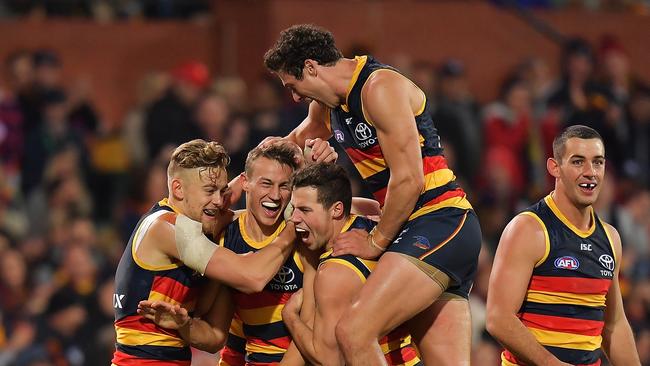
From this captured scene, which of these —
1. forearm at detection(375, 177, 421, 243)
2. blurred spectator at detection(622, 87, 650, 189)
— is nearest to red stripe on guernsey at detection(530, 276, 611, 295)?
forearm at detection(375, 177, 421, 243)

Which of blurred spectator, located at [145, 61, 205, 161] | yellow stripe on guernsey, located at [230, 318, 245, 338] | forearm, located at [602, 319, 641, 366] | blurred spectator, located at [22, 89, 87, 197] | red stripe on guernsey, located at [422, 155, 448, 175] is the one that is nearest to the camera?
red stripe on guernsey, located at [422, 155, 448, 175]

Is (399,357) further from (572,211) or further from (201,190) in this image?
(201,190)

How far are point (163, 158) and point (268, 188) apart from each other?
14.0 feet

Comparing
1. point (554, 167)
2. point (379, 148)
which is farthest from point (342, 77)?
point (554, 167)

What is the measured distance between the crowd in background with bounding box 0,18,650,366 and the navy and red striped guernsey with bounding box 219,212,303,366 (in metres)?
3.30

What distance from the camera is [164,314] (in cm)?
643

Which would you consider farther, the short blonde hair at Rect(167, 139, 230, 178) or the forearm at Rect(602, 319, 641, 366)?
the forearm at Rect(602, 319, 641, 366)

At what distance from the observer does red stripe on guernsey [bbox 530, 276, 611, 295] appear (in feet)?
22.2

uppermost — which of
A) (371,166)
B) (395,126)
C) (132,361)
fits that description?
(395,126)

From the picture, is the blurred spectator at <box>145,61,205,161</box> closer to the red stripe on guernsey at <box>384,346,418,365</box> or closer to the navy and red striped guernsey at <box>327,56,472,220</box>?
the navy and red striped guernsey at <box>327,56,472,220</box>

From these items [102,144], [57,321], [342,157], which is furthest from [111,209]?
[342,157]

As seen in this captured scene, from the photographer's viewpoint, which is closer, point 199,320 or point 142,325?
point 142,325

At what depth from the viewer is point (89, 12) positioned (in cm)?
1234

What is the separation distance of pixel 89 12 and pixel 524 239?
680cm
